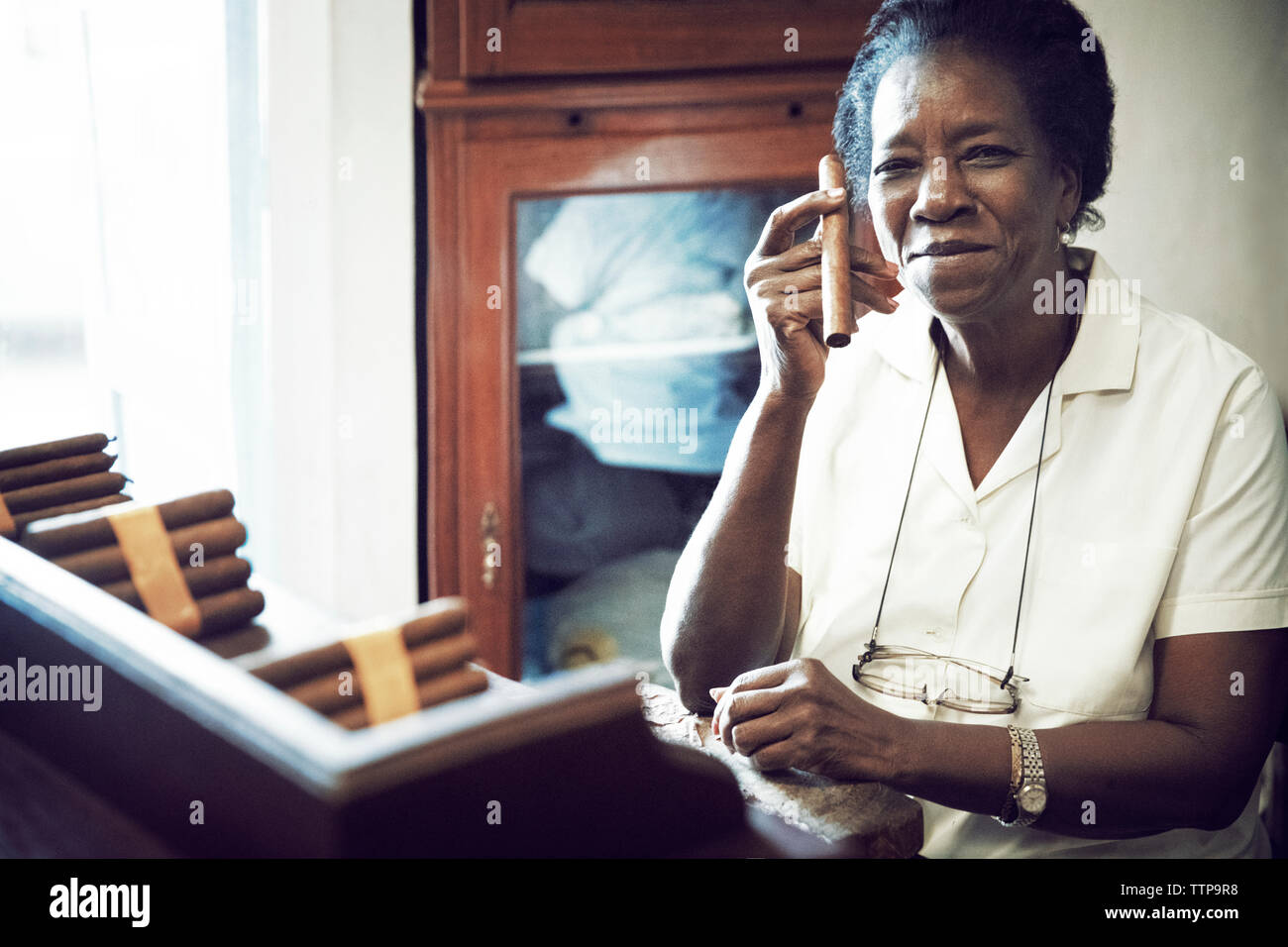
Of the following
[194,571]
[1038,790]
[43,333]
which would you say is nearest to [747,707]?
[1038,790]

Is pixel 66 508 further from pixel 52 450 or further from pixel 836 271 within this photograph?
pixel 836 271

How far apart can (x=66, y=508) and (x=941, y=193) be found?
3.42 ft

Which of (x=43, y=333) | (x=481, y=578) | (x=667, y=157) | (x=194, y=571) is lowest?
(x=481, y=578)

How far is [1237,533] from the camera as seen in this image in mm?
1250

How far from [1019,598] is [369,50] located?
1959 mm

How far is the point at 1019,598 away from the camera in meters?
1.34

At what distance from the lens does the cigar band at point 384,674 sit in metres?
0.89

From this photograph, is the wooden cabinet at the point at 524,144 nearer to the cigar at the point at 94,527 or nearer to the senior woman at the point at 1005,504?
the senior woman at the point at 1005,504

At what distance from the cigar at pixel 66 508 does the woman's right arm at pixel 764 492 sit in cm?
67

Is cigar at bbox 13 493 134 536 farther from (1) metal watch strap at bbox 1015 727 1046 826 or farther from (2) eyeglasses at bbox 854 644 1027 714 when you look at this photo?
(1) metal watch strap at bbox 1015 727 1046 826

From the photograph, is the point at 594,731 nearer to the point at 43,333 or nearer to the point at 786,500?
the point at 786,500

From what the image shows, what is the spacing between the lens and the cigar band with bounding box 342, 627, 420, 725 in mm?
895

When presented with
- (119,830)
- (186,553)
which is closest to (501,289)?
(186,553)

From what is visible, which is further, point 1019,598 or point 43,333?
point 43,333
